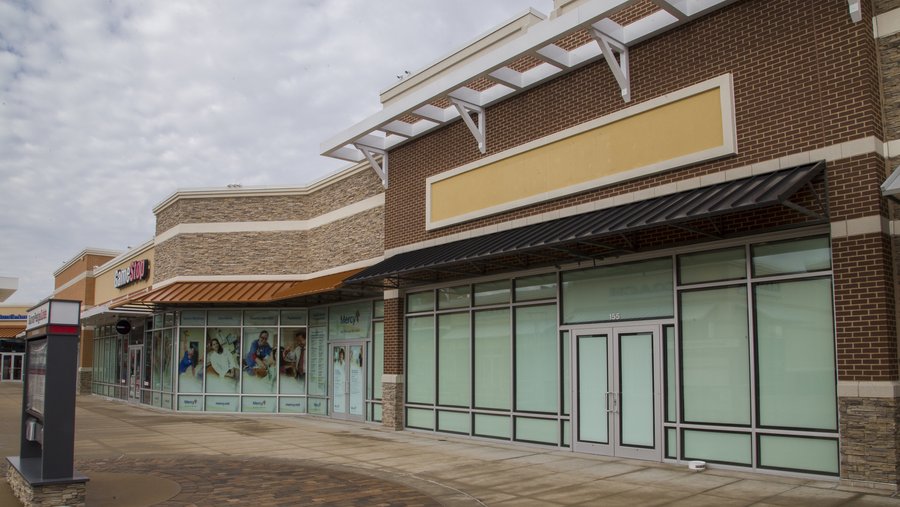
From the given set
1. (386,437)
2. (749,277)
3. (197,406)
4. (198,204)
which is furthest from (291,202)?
(749,277)

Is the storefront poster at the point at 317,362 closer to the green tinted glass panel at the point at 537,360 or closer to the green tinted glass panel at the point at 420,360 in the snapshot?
the green tinted glass panel at the point at 420,360

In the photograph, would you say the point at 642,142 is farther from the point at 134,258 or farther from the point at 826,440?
the point at 134,258

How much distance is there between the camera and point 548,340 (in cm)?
1450

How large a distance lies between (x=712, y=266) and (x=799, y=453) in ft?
9.91

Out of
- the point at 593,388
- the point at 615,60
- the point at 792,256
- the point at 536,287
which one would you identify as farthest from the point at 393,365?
the point at 792,256

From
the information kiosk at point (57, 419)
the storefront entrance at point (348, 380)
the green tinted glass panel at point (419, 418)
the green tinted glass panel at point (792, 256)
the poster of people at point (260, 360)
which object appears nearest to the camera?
the information kiosk at point (57, 419)

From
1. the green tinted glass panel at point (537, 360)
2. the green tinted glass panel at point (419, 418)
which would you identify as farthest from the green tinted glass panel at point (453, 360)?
the green tinted glass panel at point (537, 360)

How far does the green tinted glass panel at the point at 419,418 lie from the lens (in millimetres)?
17375

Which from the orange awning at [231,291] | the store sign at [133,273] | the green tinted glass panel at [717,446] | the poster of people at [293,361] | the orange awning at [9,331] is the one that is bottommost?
the green tinted glass panel at [717,446]

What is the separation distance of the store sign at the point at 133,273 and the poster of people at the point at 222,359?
6.76m

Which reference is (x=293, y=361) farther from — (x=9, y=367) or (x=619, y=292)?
(x=9, y=367)

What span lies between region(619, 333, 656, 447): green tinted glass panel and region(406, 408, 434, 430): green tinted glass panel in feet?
19.2

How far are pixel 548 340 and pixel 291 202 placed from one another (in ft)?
43.0

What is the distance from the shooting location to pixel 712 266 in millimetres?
11703
